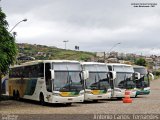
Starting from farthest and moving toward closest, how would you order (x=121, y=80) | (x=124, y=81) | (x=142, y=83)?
(x=142, y=83) → (x=124, y=81) → (x=121, y=80)

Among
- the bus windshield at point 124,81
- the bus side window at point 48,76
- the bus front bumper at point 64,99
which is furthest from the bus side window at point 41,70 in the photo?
the bus windshield at point 124,81

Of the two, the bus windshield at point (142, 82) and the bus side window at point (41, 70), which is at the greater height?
the bus side window at point (41, 70)

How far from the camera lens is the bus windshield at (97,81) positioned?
101ft

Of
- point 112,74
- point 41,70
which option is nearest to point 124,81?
point 112,74

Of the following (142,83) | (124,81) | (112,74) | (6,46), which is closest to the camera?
(6,46)

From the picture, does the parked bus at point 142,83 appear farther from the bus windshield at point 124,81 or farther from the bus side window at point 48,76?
the bus side window at point 48,76

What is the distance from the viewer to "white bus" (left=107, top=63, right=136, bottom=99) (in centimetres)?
3475

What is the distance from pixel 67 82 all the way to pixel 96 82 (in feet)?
12.5

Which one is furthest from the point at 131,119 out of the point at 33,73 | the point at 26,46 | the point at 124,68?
the point at 26,46

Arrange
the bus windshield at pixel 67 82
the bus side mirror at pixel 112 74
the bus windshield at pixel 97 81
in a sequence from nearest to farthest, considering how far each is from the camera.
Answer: the bus windshield at pixel 67 82 → the bus windshield at pixel 97 81 → the bus side mirror at pixel 112 74

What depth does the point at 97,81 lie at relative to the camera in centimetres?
3105

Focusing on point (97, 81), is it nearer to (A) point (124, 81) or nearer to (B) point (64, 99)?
(B) point (64, 99)

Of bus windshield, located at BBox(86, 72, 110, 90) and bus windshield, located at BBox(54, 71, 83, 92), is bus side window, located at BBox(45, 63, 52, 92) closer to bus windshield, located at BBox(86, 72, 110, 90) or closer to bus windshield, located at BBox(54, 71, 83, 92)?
bus windshield, located at BBox(54, 71, 83, 92)

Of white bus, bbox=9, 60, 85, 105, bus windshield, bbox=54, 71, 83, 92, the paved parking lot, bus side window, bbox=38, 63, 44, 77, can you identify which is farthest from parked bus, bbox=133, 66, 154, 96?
bus side window, bbox=38, 63, 44, 77
